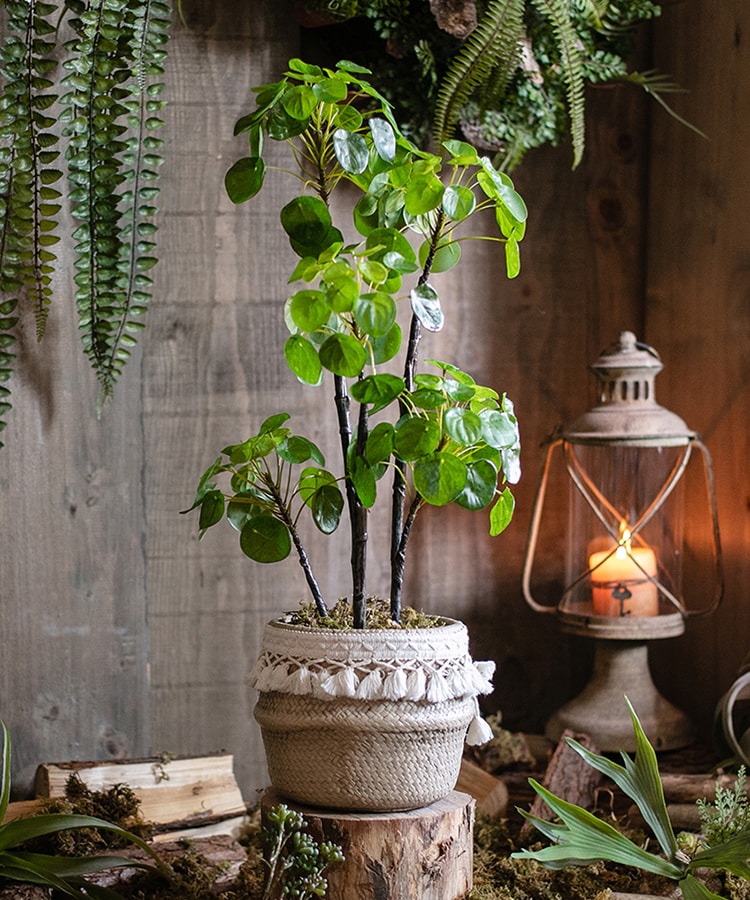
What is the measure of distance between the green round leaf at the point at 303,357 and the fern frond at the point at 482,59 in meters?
0.72

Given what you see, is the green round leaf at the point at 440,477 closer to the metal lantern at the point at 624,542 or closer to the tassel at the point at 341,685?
the tassel at the point at 341,685

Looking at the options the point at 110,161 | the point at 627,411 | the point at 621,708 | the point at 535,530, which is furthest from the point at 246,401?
the point at 621,708

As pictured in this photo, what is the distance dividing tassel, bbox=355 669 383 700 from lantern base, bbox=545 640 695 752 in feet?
2.63

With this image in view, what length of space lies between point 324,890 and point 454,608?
37.9 inches

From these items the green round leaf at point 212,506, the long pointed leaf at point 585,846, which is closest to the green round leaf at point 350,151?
the green round leaf at point 212,506

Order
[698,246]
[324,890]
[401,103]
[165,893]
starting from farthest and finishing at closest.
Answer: [698,246]
[401,103]
[165,893]
[324,890]

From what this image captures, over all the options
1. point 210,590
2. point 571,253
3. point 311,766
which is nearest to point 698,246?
point 571,253

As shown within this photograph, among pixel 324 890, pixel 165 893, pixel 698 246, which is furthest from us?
pixel 698 246

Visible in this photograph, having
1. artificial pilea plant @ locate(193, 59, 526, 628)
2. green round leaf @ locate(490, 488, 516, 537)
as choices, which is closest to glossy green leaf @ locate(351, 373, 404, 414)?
artificial pilea plant @ locate(193, 59, 526, 628)

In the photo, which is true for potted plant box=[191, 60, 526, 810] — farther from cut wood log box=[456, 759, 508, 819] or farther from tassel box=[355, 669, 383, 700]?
cut wood log box=[456, 759, 508, 819]

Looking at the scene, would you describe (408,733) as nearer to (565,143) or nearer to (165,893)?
(165,893)

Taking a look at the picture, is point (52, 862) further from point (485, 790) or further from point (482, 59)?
point (482, 59)

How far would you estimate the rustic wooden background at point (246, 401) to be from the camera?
1.92 m

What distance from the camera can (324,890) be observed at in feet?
4.11
